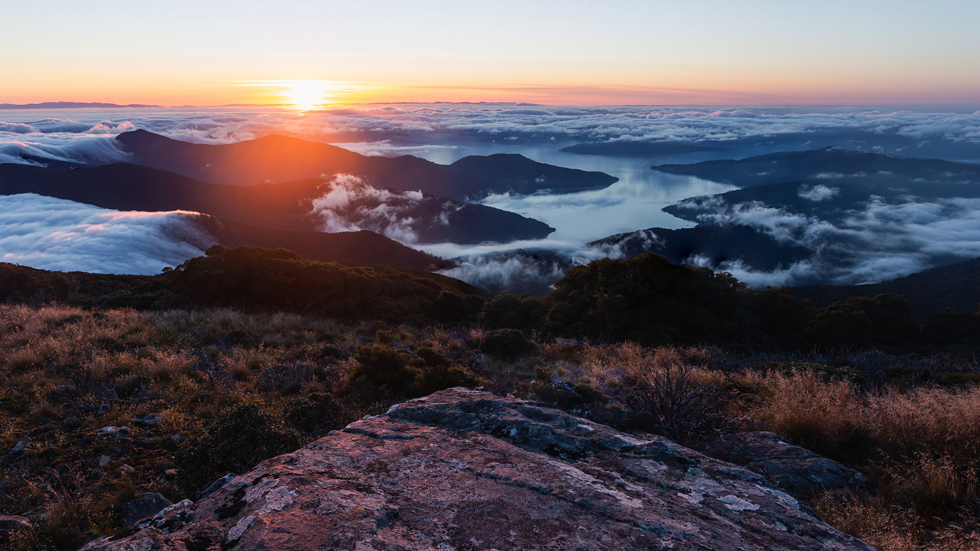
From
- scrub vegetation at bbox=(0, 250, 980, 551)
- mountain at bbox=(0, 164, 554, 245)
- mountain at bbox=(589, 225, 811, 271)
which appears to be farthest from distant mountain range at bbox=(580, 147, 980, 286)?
scrub vegetation at bbox=(0, 250, 980, 551)

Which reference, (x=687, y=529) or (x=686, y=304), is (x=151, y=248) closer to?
(x=686, y=304)

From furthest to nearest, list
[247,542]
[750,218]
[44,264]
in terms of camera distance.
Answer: [750,218] → [44,264] → [247,542]

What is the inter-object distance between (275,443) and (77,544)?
1312 millimetres

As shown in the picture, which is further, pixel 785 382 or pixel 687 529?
pixel 785 382

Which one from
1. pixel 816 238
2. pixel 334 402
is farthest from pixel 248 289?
pixel 816 238

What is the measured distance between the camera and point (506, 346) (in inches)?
350

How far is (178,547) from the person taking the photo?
5.58 ft

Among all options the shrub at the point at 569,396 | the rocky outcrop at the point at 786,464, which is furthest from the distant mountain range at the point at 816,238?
the rocky outcrop at the point at 786,464

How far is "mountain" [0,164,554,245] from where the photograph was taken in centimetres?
10938

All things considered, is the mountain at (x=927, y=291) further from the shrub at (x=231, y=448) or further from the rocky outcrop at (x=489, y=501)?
the shrub at (x=231, y=448)

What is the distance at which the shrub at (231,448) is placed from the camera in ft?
11.5

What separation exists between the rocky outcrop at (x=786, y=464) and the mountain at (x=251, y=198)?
354 feet

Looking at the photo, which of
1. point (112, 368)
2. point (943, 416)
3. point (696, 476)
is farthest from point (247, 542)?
point (112, 368)

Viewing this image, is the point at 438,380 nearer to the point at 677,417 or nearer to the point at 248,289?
the point at 677,417
